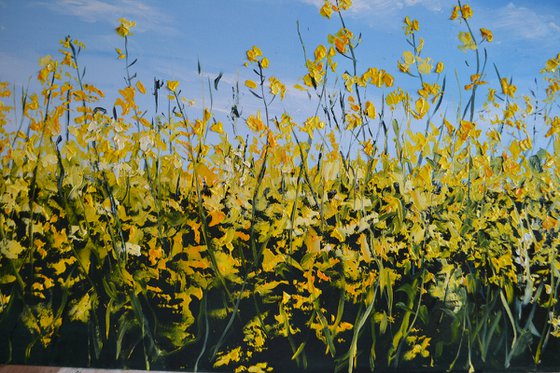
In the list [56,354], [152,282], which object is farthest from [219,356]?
[56,354]

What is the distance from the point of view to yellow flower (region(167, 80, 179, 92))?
2.58m

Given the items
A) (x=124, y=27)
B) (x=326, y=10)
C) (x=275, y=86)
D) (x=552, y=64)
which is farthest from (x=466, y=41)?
(x=124, y=27)

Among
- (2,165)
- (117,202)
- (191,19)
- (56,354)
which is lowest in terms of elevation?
(56,354)

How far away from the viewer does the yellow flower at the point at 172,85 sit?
2584mm

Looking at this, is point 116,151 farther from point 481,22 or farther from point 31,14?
point 481,22

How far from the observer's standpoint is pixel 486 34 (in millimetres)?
2871

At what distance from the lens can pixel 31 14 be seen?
106 inches

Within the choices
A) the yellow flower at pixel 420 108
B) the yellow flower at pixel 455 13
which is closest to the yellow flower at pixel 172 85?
the yellow flower at pixel 420 108

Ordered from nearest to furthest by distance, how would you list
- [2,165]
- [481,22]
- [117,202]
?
1. [117,202]
2. [2,165]
3. [481,22]

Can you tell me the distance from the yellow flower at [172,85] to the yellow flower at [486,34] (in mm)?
1494

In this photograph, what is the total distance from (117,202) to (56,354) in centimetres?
74

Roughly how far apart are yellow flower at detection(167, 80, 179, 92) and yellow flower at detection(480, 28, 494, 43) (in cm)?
149

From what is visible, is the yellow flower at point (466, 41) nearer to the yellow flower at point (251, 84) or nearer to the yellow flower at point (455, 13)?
the yellow flower at point (455, 13)

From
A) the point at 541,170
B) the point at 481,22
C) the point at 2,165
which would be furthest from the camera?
the point at 541,170
